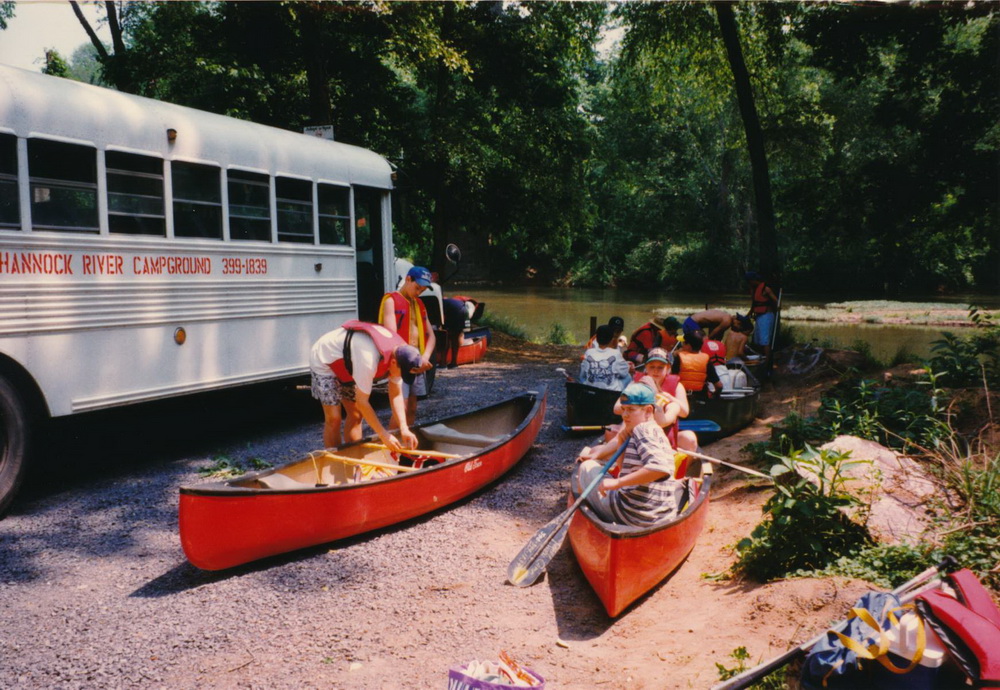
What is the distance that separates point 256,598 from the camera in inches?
198

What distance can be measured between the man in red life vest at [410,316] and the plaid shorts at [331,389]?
0.48 meters

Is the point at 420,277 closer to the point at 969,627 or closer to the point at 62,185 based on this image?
the point at 62,185

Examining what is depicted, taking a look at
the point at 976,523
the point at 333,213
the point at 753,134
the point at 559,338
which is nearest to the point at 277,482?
the point at 976,523

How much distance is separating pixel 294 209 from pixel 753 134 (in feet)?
31.0

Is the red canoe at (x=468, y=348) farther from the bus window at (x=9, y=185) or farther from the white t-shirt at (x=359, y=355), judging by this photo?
the bus window at (x=9, y=185)

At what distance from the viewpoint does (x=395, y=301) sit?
25.3 ft

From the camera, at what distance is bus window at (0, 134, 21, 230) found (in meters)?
6.03

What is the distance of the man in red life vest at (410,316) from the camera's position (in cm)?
750

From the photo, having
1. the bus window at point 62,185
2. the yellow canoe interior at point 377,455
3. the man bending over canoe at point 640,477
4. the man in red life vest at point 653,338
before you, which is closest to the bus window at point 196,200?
the bus window at point 62,185

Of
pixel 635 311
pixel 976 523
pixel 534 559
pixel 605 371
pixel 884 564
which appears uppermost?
pixel 605 371

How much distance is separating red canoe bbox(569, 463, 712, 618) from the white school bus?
4.34m

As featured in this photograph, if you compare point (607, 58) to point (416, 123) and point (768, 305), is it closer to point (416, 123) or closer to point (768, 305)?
point (416, 123)

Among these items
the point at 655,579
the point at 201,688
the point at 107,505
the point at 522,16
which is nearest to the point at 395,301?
the point at 107,505

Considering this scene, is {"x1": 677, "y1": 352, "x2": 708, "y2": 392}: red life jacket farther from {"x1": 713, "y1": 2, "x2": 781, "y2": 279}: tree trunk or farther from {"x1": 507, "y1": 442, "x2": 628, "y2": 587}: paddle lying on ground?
{"x1": 713, "y1": 2, "x2": 781, "y2": 279}: tree trunk
